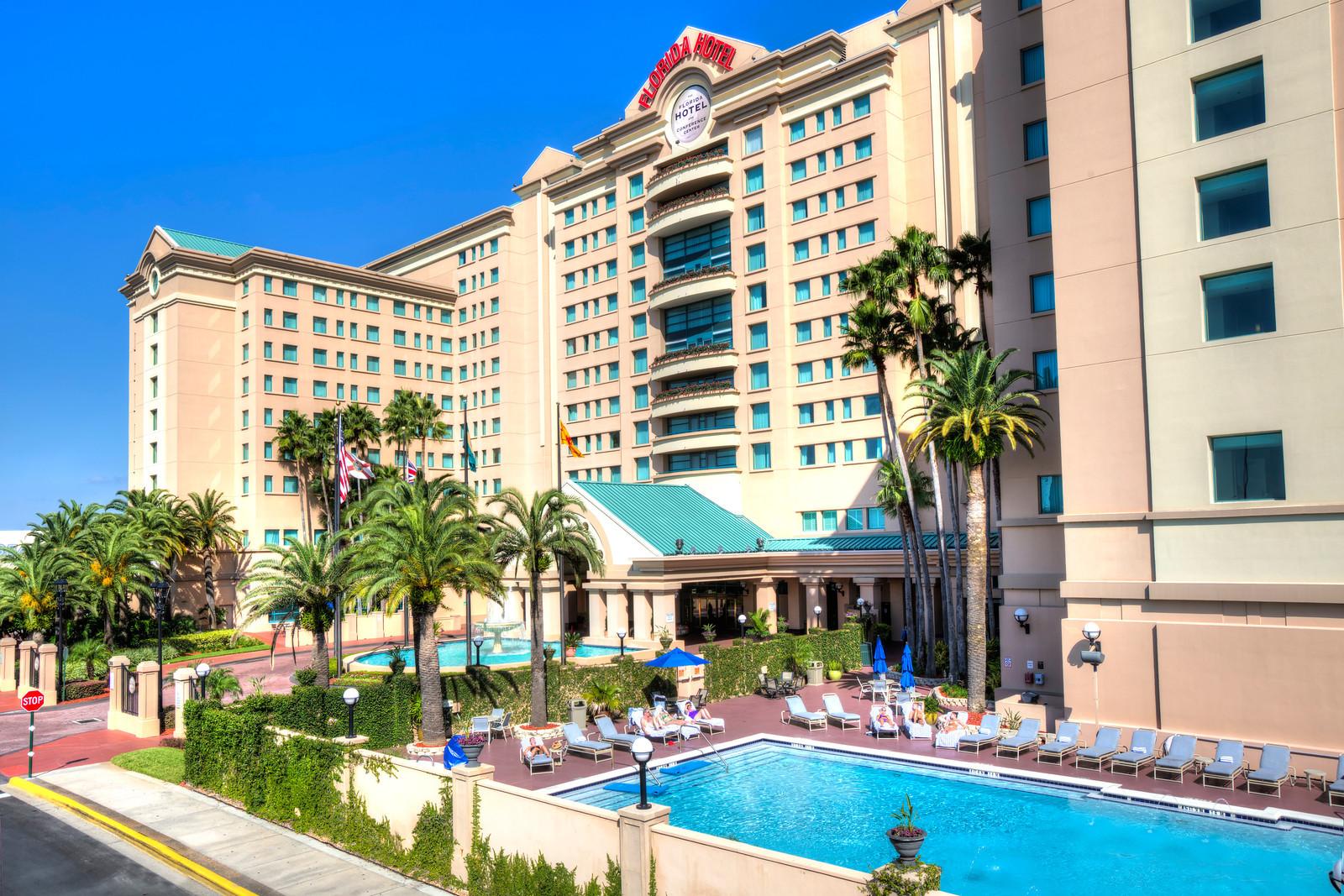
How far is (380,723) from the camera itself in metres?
28.5

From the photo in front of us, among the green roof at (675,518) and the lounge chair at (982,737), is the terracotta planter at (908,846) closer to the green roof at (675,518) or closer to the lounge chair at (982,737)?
the lounge chair at (982,737)

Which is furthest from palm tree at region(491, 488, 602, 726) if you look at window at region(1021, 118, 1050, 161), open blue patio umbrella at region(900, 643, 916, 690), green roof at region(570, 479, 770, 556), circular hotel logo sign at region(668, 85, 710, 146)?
circular hotel logo sign at region(668, 85, 710, 146)

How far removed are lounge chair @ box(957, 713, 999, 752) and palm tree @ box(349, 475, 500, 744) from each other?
47.7ft

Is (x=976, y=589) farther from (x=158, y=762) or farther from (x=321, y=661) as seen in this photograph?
(x=158, y=762)

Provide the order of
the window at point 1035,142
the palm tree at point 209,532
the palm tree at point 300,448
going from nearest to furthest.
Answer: the window at point 1035,142 < the palm tree at point 209,532 < the palm tree at point 300,448

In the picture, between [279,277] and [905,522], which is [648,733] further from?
[279,277]

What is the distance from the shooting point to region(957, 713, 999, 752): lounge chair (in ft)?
87.6

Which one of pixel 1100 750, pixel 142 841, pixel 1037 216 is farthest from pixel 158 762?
pixel 1037 216

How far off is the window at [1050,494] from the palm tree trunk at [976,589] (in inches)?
121

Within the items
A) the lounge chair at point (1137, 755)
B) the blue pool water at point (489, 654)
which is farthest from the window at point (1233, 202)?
the blue pool water at point (489, 654)

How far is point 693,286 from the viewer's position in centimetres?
5853

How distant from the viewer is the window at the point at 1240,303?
24.0m

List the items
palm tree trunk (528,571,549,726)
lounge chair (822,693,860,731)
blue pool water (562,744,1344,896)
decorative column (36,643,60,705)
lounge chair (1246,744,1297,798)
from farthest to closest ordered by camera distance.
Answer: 1. decorative column (36,643,60,705)
2. lounge chair (822,693,860,731)
3. palm tree trunk (528,571,549,726)
4. lounge chair (1246,744,1297,798)
5. blue pool water (562,744,1344,896)

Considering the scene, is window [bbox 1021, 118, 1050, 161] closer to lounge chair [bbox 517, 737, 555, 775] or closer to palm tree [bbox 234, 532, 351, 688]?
lounge chair [bbox 517, 737, 555, 775]
